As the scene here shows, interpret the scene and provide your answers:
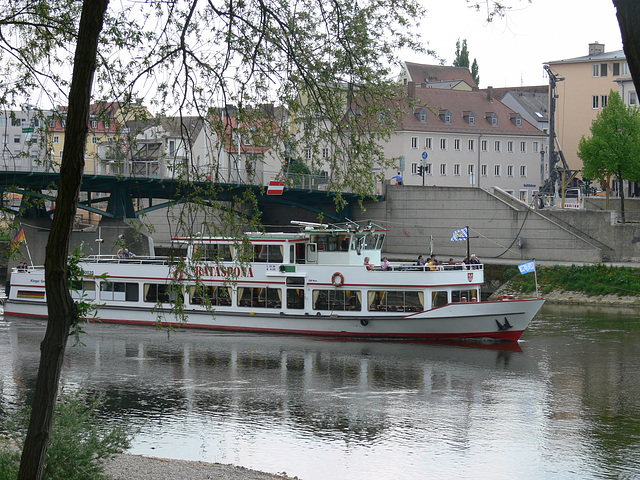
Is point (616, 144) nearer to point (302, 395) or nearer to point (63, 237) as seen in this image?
point (302, 395)

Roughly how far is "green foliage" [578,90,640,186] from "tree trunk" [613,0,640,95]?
173 ft

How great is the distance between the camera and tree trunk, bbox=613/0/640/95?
7.49m

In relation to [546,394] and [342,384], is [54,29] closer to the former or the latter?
[342,384]

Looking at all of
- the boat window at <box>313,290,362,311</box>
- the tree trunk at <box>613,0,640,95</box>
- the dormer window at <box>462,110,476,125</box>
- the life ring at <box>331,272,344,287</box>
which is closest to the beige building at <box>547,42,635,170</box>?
the dormer window at <box>462,110,476,125</box>

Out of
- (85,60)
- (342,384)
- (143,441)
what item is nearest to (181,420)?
(143,441)

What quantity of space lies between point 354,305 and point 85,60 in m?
23.4

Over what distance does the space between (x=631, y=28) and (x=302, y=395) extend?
16.7 m

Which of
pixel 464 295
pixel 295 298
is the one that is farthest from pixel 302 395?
pixel 464 295

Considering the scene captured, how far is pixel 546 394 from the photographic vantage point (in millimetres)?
23078

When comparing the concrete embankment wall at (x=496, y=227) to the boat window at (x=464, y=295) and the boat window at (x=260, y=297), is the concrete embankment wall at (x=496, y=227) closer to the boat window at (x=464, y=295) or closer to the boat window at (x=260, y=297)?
the boat window at (x=464, y=295)

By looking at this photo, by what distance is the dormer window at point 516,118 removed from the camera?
Result: 76938mm

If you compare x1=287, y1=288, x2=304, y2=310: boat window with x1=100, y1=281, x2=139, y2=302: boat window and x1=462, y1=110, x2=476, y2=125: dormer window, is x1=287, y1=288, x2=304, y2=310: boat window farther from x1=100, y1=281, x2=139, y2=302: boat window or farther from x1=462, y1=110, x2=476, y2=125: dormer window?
x1=462, y1=110, x2=476, y2=125: dormer window

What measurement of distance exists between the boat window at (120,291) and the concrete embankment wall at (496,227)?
19954 mm

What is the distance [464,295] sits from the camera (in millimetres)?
31766
